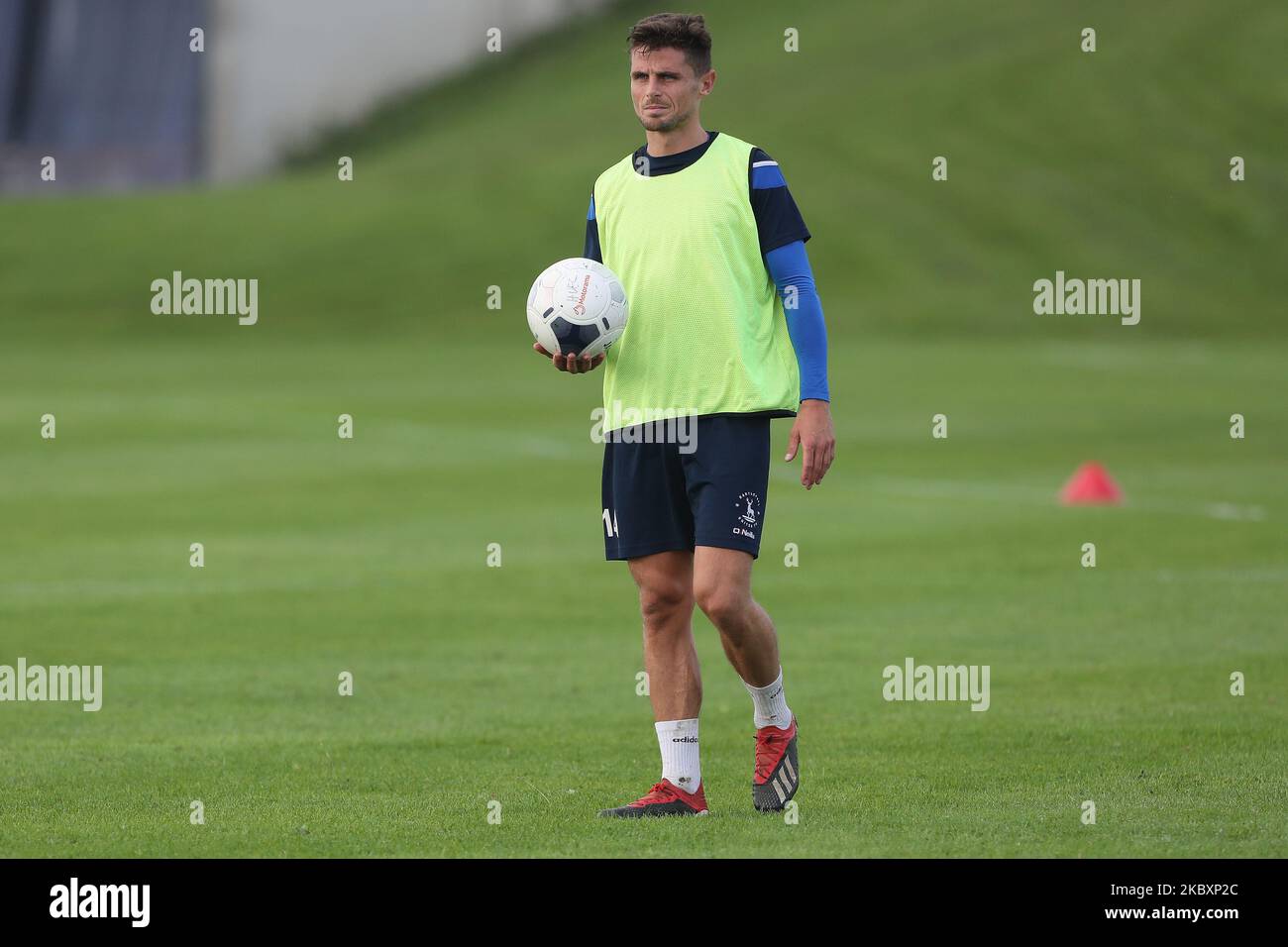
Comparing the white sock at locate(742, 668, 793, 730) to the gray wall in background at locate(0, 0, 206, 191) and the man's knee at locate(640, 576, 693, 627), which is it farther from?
the gray wall in background at locate(0, 0, 206, 191)

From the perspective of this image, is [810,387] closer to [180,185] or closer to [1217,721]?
[1217,721]

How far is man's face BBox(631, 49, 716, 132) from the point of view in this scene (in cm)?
759

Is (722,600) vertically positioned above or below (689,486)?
below

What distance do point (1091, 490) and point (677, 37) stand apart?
1475 centimetres

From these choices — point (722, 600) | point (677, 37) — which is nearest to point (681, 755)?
point (722, 600)

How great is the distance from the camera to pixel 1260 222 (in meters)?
85.1

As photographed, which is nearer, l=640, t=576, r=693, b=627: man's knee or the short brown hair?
the short brown hair

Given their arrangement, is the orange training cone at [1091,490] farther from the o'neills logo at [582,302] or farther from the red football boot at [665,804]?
the o'neills logo at [582,302]

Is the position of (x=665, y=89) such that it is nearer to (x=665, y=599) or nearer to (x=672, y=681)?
(x=665, y=599)

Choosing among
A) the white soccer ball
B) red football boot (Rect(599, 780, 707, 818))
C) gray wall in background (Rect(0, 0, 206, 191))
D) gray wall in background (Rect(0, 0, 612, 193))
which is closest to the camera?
the white soccer ball

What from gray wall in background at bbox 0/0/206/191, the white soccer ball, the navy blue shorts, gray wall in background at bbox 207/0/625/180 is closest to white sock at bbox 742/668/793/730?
the navy blue shorts

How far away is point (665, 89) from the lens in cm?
762

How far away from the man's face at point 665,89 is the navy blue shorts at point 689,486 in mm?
1137
